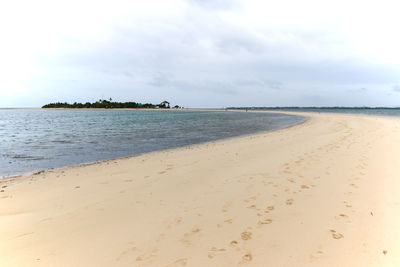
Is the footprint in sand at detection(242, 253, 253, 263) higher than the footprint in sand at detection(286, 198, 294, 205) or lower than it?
lower

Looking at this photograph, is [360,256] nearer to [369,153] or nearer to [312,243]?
[312,243]

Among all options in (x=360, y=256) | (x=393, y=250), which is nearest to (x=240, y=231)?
(x=360, y=256)

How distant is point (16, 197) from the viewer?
5.72m

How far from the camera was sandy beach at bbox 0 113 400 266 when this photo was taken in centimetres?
319

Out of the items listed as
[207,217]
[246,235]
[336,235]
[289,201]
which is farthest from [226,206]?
[336,235]

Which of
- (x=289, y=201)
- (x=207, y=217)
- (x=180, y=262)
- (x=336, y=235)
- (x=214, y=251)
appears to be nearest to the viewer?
(x=180, y=262)

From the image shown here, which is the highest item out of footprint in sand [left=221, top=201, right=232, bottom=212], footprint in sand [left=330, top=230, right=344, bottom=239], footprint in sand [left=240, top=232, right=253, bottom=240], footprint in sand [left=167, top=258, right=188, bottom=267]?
footprint in sand [left=330, top=230, right=344, bottom=239]

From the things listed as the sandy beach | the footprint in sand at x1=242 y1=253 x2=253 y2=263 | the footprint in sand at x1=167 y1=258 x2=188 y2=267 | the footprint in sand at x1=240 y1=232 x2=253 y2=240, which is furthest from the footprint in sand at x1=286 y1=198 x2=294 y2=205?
the footprint in sand at x1=167 y1=258 x2=188 y2=267

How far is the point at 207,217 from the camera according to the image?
4.34 metres

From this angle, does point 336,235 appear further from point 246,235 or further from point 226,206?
point 226,206

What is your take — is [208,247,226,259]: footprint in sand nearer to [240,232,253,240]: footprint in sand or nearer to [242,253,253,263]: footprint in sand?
[242,253,253,263]: footprint in sand

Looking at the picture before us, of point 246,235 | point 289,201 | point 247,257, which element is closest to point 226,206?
point 246,235

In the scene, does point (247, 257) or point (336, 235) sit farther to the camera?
point (336, 235)

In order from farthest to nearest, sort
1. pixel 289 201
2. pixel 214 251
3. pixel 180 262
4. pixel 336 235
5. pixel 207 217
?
1. pixel 289 201
2. pixel 207 217
3. pixel 336 235
4. pixel 214 251
5. pixel 180 262
